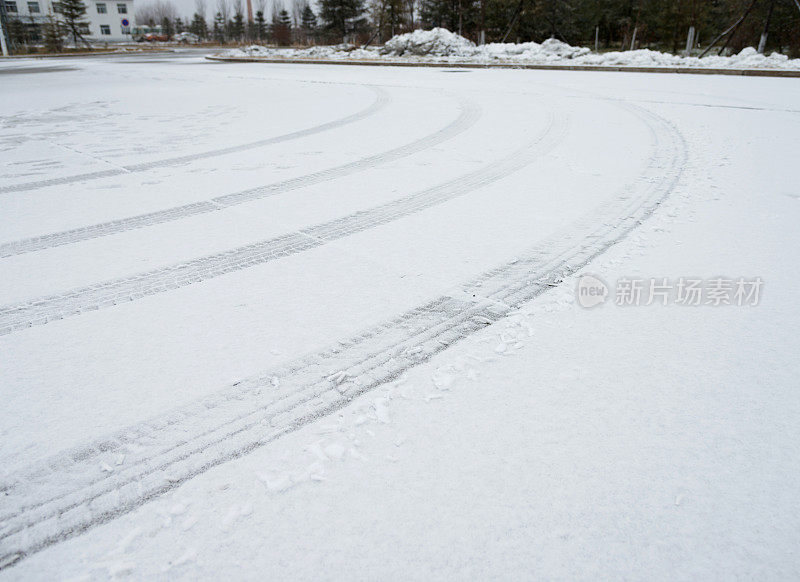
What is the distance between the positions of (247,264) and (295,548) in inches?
79.8

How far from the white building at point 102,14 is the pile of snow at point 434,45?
57.5m

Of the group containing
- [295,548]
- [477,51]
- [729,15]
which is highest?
[729,15]

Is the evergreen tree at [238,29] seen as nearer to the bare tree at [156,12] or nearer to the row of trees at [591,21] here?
the row of trees at [591,21]

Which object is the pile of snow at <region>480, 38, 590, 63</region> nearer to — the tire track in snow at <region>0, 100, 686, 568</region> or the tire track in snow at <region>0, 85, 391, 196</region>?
the tire track in snow at <region>0, 85, 391, 196</region>

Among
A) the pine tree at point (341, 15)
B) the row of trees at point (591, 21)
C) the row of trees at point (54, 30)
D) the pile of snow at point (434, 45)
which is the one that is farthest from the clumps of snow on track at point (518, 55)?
the row of trees at point (54, 30)

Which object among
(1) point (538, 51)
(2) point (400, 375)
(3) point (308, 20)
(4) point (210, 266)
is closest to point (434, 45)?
(1) point (538, 51)

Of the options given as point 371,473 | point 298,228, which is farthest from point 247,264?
point 371,473

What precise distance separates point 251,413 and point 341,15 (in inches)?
1952

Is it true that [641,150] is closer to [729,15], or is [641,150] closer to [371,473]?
[371,473]

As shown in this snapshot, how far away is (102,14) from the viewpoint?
66.4 m

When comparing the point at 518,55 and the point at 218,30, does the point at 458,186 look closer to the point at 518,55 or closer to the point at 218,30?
the point at 518,55

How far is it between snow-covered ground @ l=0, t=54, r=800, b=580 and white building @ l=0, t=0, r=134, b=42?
2944 inches

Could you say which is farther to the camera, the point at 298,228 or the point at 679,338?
the point at 298,228

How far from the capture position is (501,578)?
1.32 metres
